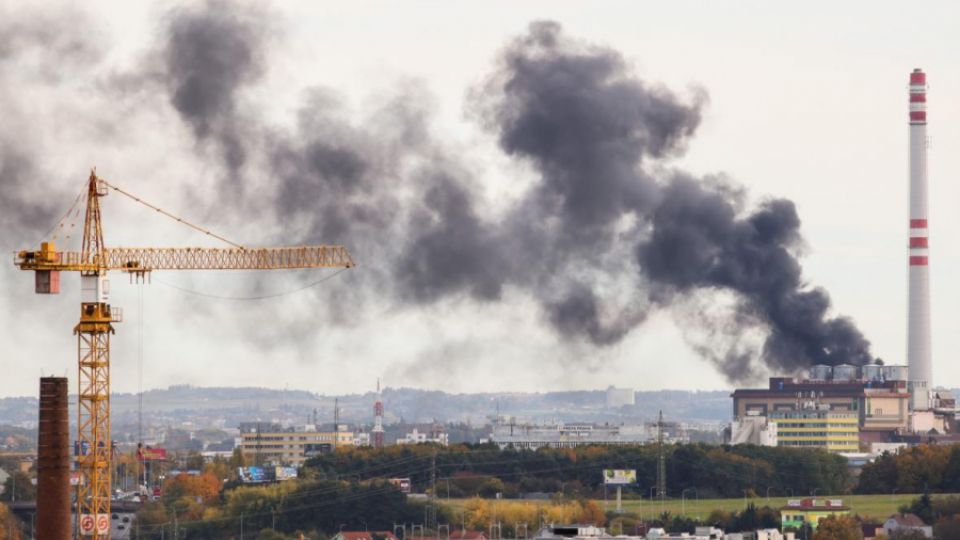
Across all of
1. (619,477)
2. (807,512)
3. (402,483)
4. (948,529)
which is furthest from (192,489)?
(948,529)

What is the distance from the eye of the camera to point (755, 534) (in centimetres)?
15025

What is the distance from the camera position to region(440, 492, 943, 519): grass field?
564ft

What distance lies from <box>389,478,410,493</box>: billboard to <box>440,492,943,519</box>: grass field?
337cm

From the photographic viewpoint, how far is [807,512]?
6412 inches

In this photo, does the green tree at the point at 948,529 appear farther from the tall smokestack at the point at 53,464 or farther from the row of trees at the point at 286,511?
the tall smokestack at the point at 53,464

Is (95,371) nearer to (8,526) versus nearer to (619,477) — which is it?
(8,526)

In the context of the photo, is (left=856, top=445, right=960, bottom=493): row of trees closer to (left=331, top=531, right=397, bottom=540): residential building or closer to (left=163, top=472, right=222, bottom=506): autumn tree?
(left=331, top=531, right=397, bottom=540): residential building

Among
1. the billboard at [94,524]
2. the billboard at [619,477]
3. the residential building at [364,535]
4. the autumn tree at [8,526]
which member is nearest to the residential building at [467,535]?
the residential building at [364,535]

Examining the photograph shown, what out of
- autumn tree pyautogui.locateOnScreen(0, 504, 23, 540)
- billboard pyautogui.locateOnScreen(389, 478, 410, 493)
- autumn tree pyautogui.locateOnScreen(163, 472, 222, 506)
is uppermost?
billboard pyautogui.locateOnScreen(389, 478, 410, 493)

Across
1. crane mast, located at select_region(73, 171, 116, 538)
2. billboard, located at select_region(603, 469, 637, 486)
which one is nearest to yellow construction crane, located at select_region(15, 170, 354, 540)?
crane mast, located at select_region(73, 171, 116, 538)

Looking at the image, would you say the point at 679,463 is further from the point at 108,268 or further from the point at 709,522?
the point at 108,268

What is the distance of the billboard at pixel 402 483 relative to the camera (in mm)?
182938

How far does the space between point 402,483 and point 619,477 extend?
19.6 metres

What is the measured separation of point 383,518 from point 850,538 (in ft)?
125
